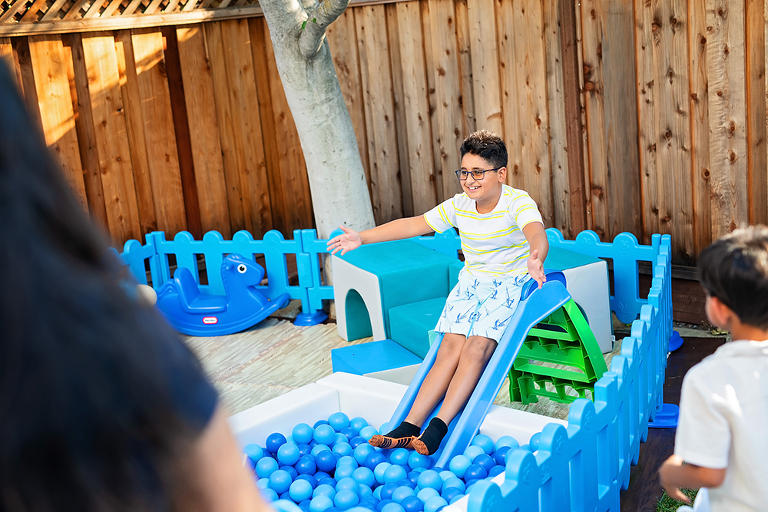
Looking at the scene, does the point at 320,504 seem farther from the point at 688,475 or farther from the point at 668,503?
the point at 688,475

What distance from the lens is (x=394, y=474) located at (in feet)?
9.64

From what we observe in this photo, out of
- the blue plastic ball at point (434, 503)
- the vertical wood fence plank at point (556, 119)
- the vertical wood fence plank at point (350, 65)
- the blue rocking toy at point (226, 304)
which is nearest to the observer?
→ the blue plastic ball at point (434, 503)

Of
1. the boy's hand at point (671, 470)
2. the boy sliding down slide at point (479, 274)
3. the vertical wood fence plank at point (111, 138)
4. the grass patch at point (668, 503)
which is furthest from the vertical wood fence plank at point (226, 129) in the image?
the boy's hand at point (671, 470)

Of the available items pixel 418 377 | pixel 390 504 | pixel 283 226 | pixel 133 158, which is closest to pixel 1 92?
pixel 390 504

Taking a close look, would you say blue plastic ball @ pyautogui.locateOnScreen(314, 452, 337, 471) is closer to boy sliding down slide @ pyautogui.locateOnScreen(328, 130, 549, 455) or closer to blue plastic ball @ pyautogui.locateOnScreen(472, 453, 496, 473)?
boy sliding down slide @ pyautogui.locateOnScreen(328, 130, 549, 455)

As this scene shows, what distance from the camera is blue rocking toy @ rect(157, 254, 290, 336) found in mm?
5387

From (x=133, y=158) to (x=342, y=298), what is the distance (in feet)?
8.20

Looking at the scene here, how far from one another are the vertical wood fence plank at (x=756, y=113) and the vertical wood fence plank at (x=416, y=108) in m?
2.60

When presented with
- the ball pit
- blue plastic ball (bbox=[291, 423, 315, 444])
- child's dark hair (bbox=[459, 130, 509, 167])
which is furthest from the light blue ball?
child's dark hair (bbox=[459, 130, 509, 167])

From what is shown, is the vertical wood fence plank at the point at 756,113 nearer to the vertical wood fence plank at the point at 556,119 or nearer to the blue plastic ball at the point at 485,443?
the vertical wood fence plank at the point at 556,119

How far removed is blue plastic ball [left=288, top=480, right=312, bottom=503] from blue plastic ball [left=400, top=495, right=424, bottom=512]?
44 cm

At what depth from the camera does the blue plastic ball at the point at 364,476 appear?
301 cm

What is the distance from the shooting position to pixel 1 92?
1.29 ft

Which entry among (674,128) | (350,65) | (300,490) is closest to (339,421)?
(300,490)
